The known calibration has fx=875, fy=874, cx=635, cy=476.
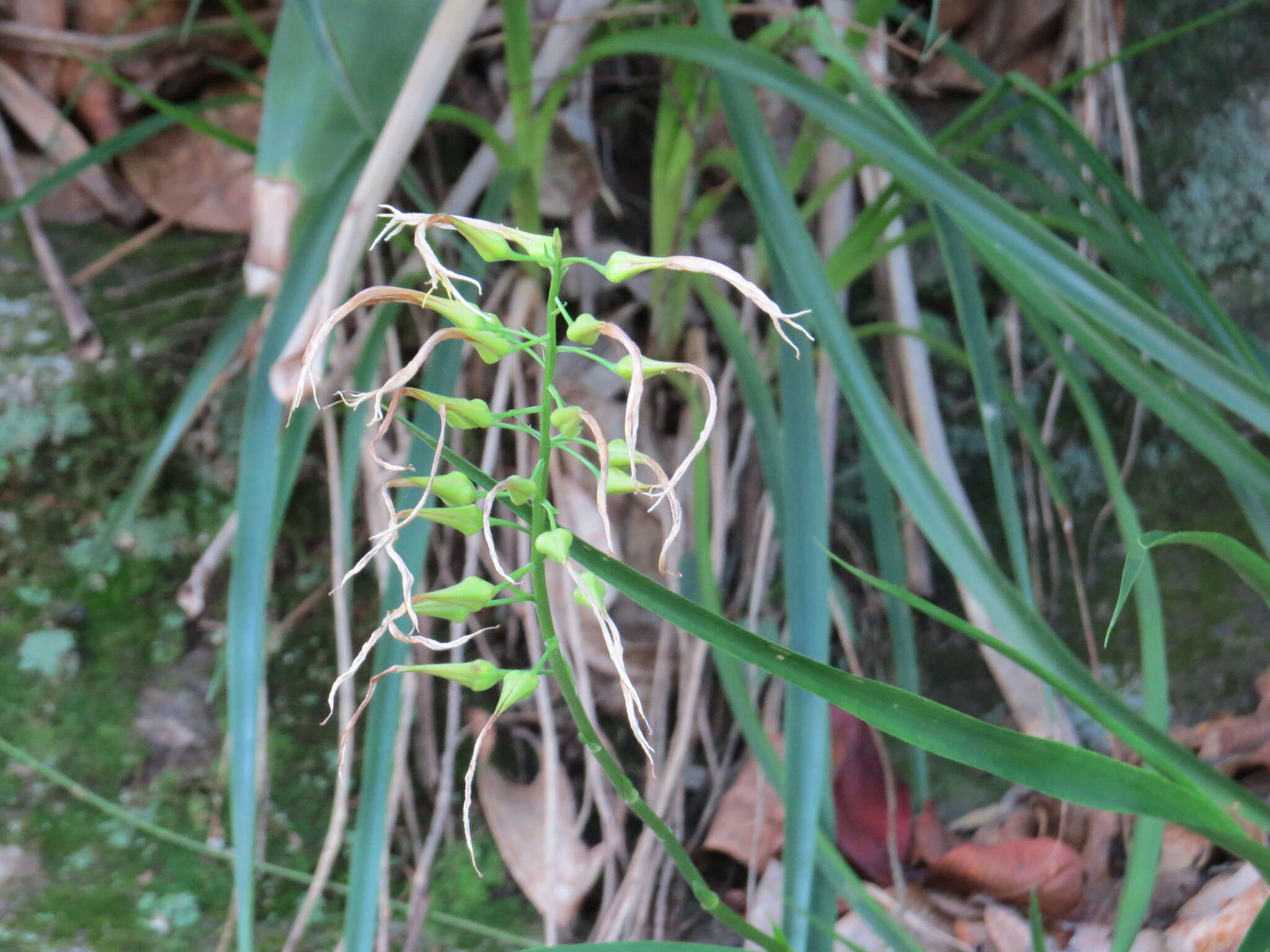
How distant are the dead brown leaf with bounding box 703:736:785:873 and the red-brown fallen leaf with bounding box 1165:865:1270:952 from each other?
247 millimetres

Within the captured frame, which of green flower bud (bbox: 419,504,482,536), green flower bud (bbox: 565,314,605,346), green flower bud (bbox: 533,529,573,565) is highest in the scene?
green flower bud (bbox: 565,314,605,346)

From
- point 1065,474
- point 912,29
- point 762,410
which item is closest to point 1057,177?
point 912,29

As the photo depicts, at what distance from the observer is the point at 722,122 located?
0.88 m

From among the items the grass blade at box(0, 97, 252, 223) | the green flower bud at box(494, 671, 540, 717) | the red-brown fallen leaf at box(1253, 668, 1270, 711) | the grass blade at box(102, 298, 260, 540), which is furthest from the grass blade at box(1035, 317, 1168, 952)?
the grass blade at box(0, 97, 252, 223)

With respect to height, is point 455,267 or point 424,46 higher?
point 424,46

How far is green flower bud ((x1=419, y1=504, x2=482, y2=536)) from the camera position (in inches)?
9.6

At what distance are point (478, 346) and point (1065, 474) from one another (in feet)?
2.45

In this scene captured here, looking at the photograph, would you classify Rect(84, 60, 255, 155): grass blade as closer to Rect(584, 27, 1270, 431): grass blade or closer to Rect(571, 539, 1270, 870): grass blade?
Rect(584, 27, 1270, 431): grass blade

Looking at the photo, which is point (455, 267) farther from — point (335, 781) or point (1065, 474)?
point (1065, 474)

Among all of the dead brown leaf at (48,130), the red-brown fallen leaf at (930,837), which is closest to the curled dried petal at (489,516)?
the red-brown fallen leaf at (930,837)

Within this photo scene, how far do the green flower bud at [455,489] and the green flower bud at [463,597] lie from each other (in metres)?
0.02

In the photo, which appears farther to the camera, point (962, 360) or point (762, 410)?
point (962, 360)

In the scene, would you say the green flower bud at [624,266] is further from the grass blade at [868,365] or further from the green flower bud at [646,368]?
the grass blade at [868,365]

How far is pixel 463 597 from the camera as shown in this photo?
252 mm
